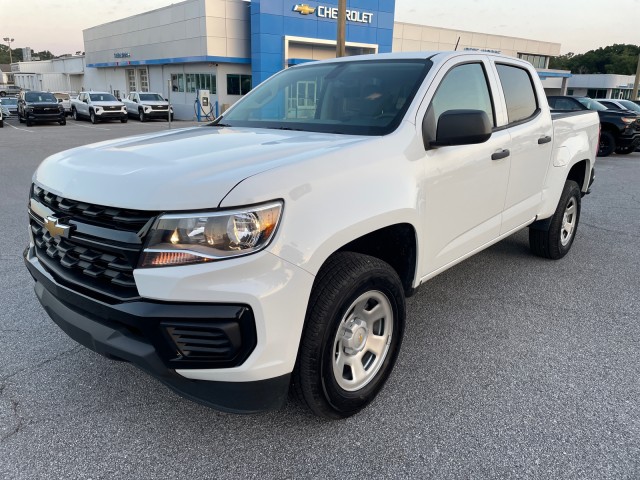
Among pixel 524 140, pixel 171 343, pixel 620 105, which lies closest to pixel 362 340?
pixel 171 343

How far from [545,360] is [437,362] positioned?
70 cm

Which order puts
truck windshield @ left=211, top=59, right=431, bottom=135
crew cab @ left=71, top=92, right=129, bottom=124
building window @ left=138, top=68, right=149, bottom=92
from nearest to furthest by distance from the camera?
1. truck windshield @ left=211, top=59, right=431, bottom=135
2. crew cab @ left=71, top=92, right=129, bottom=124
3. building window @ left=138, top=68, right=149, bottom=92

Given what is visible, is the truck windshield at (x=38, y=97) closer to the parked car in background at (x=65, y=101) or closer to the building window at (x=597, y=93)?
the parked car in background at (x=65, y=101)

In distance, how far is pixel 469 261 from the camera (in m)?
5.20

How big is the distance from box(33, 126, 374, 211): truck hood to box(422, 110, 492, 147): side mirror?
0.48 meters

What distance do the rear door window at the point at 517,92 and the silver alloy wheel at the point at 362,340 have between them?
6.72 feet

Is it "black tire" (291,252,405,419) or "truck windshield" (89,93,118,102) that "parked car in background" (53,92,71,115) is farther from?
"black tire" (291,252,405,419)

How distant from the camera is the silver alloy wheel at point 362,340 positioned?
2.55 m

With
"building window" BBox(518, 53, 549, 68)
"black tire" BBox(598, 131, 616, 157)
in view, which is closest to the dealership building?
"building window" BBox(518, 53, 549, 68)

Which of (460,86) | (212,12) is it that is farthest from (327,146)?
(212,12)

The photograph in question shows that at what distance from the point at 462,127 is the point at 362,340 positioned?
1275mm

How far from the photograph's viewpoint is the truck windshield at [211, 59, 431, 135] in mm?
3067

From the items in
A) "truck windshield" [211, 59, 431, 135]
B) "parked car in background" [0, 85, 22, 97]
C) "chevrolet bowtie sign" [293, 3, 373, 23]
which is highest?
"chevrolet bowtie sign" [293, 3, 373, 23]

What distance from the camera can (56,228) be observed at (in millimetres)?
2387
